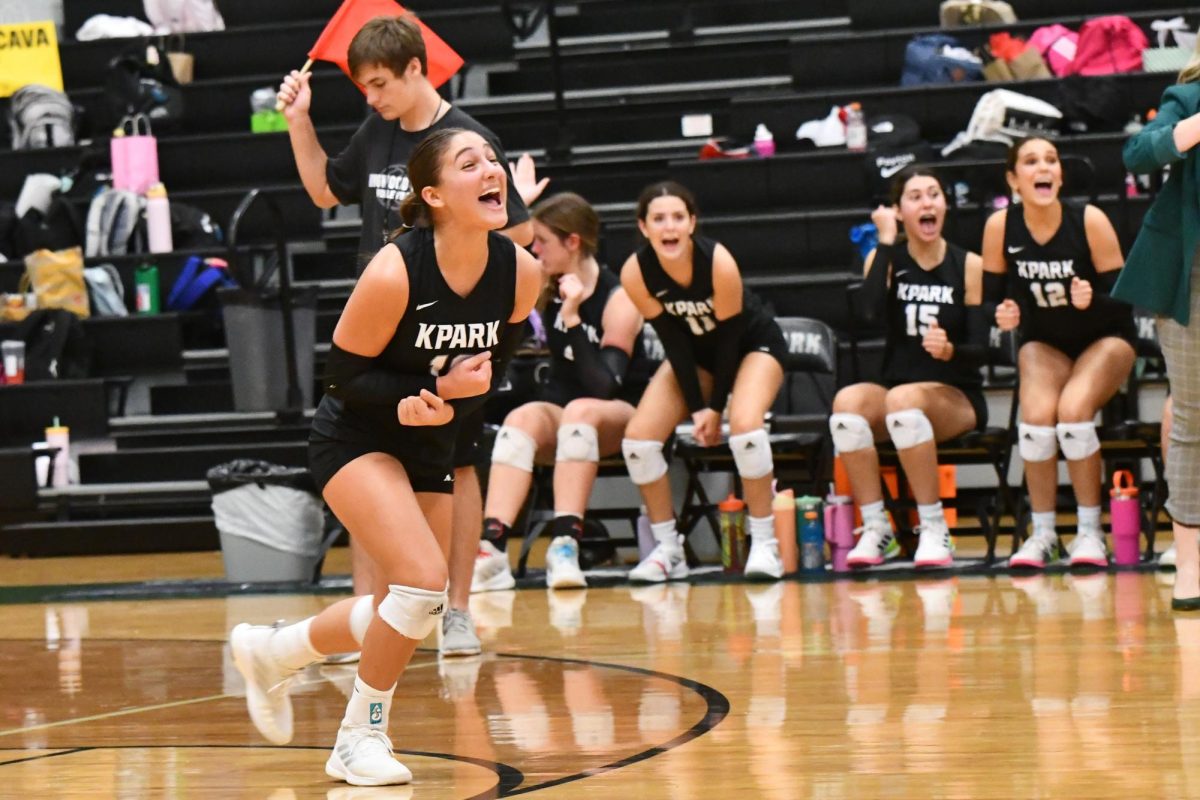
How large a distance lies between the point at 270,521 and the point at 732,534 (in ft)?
5.84

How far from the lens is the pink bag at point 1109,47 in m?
8.89

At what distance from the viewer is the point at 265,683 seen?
3.40 meters

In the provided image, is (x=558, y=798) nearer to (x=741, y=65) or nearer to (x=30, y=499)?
(x=30, y=499)

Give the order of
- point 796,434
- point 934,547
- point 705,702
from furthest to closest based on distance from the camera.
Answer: point 796,434 → point 934,547 → point 705,702

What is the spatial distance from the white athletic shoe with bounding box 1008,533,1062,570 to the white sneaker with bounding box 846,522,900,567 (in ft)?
1.47

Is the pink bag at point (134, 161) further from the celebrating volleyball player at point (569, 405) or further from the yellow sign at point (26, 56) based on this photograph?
the celebrating volleyball player at point (569, 405)

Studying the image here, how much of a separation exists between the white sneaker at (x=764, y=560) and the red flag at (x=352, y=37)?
2.08 metres

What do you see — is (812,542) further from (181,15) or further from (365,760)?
(181,15)

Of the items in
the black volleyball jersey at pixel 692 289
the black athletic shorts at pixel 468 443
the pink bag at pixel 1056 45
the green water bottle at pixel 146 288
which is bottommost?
the black athletic shorts at pixel 468 443

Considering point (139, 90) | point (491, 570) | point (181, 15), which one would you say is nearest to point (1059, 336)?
point (491, 570)

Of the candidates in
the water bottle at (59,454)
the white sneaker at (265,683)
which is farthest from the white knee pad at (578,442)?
the water bottle at (59,454)

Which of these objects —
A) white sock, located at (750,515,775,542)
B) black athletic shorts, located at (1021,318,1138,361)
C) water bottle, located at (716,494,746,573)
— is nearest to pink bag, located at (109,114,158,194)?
water bottle, located at (716,494,746,573)

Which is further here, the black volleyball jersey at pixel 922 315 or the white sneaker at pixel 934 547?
the black volleyball jersey at pixel 922 315

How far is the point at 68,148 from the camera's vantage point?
9945 millimetres
